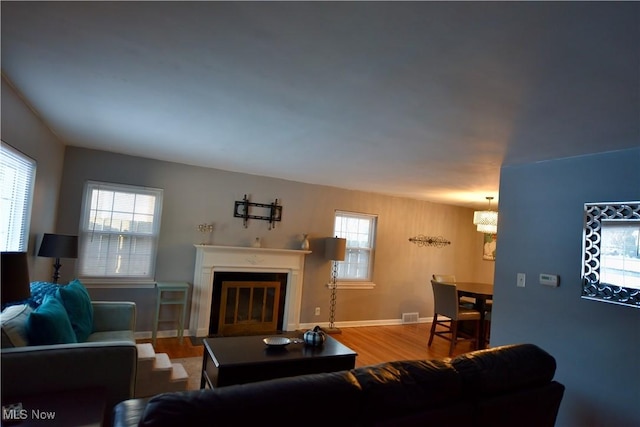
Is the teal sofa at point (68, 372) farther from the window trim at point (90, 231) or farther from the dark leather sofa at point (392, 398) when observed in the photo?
the window trim at point (90, 231)

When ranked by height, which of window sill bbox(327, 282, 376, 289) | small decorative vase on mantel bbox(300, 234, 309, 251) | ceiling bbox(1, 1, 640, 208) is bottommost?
window sill bbox(327, 282, 376, 289)

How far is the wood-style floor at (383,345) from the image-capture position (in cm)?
408

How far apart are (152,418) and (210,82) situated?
165 centimetres

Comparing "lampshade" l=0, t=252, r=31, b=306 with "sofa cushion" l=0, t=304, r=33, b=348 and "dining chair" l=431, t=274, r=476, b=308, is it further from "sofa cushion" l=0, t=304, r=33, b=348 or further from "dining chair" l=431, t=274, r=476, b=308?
"dining chair" l=431, t=274, r=476, b=308

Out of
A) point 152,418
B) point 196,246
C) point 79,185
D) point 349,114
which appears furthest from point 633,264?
point 79,185

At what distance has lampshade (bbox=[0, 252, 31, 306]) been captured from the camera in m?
1.77

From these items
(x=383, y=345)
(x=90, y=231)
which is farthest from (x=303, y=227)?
(x=90, y=231)

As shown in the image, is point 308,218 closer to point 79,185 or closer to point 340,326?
point 340,326

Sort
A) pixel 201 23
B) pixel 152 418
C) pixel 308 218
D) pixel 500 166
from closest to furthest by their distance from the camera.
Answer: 1. pixel 152 418
2. pixel 201 23
3. pixel 500 166
4. pixel 308 218

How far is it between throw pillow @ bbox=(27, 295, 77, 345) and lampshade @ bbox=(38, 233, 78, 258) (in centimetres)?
103

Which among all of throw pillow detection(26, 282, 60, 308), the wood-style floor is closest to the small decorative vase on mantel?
the wood-style floor

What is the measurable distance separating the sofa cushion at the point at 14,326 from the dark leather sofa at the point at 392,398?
1000 mm

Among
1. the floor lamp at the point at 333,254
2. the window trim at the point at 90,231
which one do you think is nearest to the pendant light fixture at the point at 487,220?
the floor lamp at the point at 333,254

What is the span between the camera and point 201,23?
54.7 inches
